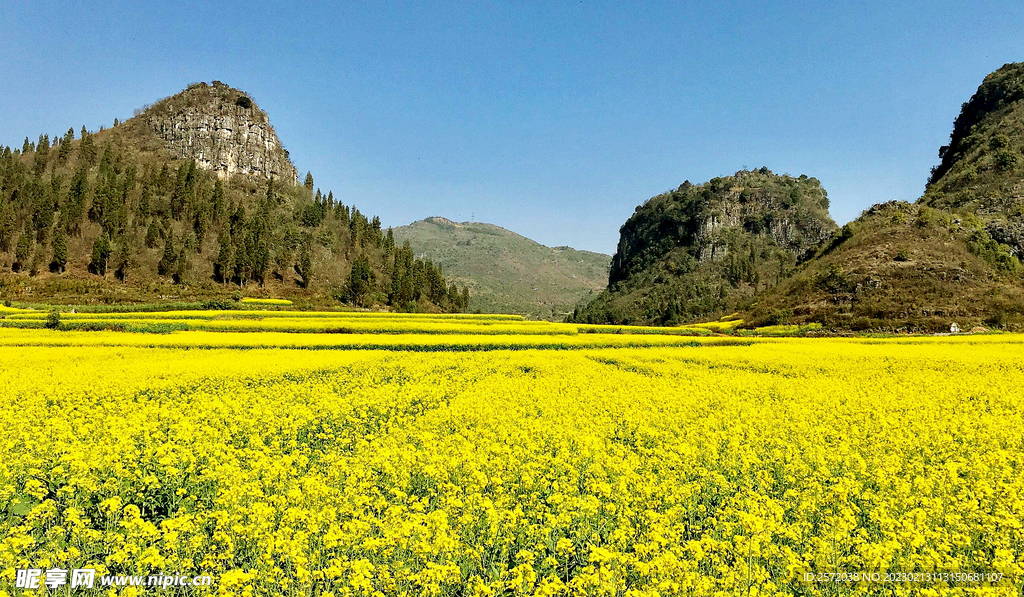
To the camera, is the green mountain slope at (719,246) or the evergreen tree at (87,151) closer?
the green mountain slope at (719,246)

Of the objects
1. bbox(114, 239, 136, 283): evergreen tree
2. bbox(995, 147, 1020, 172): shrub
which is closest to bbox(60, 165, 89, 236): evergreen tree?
bbox(114, 239, 136, 283): evergreen tree

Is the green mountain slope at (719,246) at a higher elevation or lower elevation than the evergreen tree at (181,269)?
higher

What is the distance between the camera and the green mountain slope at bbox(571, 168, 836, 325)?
5527 inches

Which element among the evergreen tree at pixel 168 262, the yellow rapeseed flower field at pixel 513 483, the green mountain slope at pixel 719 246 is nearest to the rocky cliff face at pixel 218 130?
the evergreen tree at pixel 168 262

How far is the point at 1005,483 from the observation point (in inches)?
310

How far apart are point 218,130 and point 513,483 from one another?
702 ft

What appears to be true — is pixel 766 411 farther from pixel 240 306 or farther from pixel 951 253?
pixel 951 253

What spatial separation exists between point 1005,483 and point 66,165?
197 meters

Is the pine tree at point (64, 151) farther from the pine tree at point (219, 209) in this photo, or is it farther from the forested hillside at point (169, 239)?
the pine tree at point (219, 209)

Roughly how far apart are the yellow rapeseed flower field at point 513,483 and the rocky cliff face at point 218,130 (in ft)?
630

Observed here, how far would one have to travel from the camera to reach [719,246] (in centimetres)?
16462

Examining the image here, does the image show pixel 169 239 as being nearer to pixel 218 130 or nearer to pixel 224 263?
pixel 224 263

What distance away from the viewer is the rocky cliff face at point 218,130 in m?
174

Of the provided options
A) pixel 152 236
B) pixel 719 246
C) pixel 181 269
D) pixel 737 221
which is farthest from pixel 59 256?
pixel 737 221
